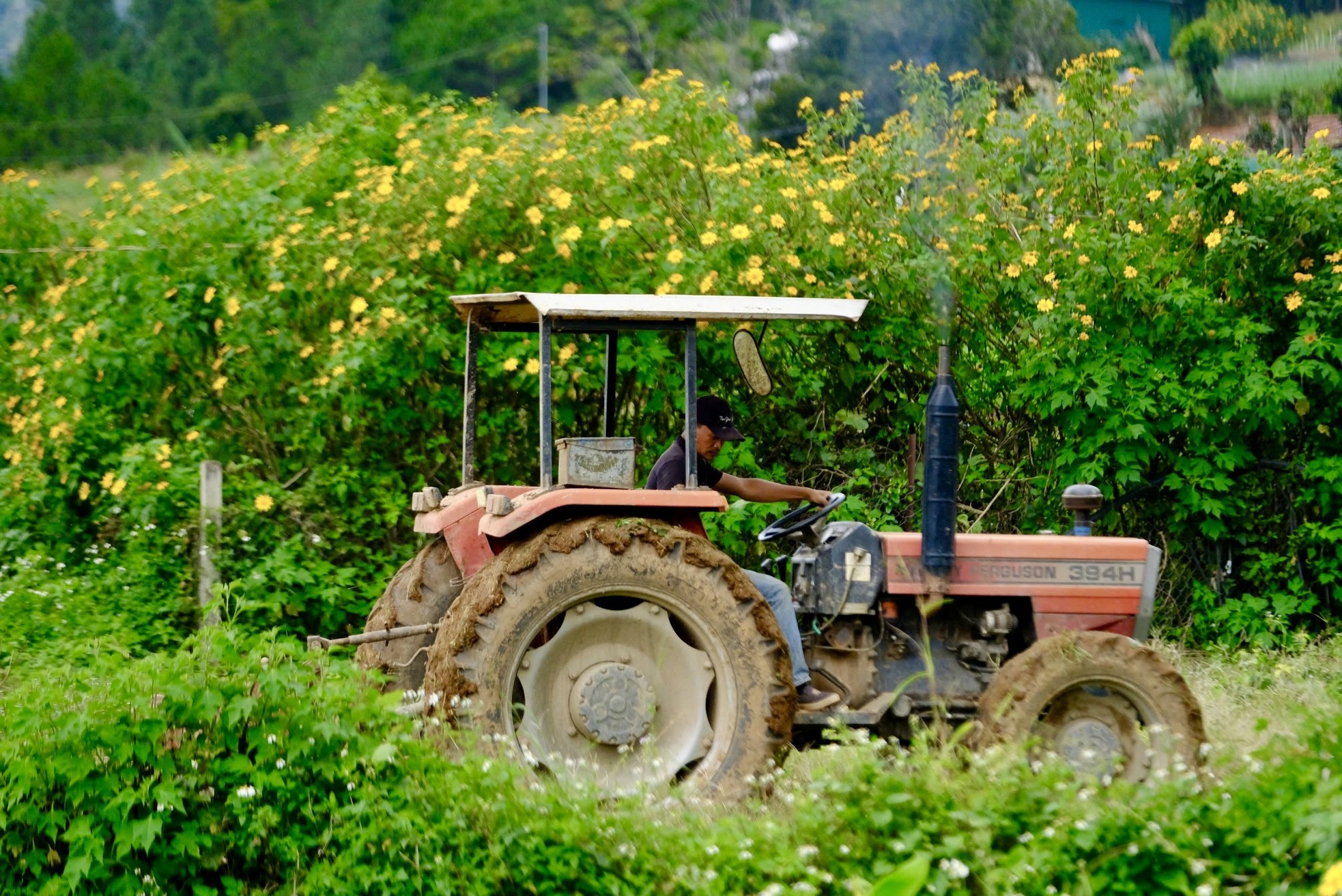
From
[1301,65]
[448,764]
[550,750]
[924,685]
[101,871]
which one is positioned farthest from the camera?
[1301,65]

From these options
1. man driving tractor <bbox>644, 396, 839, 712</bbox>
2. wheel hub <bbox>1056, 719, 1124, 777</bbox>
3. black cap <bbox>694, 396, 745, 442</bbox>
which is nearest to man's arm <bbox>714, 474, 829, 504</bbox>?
man driving tractor <bbox>644, 396, 839, 712</bbox>

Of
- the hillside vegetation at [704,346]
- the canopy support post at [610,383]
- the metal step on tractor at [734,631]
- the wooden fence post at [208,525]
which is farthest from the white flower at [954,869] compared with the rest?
the wooden fence post at [208,525]

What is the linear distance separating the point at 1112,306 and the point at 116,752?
19.1 ft

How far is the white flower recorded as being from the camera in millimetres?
4367

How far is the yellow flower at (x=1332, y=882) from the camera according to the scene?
373 centimetres

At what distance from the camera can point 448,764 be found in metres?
5.06

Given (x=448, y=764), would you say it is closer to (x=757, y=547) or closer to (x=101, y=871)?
(x=101, y=871)

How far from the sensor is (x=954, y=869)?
4395 millimetres

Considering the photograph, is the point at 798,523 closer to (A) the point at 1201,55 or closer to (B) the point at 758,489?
(B) the point at 758,489

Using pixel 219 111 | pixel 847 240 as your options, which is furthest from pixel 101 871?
pixel 219 111

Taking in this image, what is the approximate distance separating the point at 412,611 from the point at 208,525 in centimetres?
223

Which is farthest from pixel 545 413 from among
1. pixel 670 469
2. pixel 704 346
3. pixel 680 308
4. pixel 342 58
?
pixel 342 58

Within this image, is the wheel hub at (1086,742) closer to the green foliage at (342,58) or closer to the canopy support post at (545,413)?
the canopy support post at (545,413)

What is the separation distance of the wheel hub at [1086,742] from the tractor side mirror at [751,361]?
2.02m
